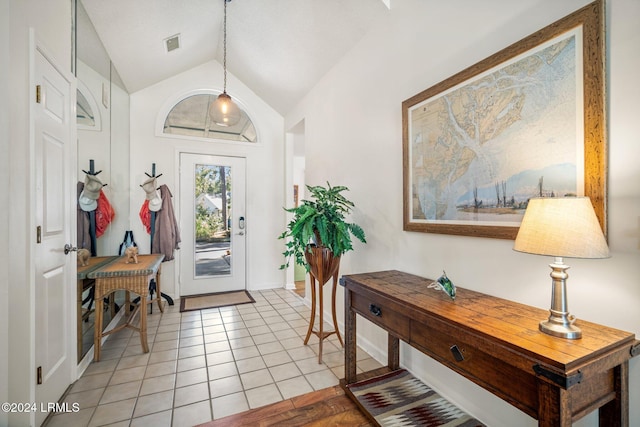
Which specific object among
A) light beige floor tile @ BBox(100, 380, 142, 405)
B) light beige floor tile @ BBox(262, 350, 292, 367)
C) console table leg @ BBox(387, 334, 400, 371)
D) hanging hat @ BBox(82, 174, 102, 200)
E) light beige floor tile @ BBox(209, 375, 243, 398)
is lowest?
light beige floor tile @ BBox(209, 375, 243, 398)

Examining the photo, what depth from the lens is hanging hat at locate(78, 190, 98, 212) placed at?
274 cm

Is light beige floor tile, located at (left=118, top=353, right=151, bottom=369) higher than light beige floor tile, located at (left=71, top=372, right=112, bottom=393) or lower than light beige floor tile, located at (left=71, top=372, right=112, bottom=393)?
lower

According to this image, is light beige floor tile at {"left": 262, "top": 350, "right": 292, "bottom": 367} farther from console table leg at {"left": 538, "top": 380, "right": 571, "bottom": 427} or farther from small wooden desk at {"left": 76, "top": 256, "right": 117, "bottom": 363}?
console table leg at {"left": 538, "top": 380, "right": 571, "bottom": 427}

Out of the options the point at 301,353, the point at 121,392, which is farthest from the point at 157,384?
the point at 301,353

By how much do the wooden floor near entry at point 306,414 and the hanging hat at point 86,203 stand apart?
2354 mm

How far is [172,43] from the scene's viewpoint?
11.0 ft

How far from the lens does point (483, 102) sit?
5.09 ft

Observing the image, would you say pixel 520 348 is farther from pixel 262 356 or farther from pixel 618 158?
pixel 262 356

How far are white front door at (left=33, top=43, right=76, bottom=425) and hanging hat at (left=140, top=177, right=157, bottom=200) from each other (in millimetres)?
1759

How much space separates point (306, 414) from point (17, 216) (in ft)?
6.28

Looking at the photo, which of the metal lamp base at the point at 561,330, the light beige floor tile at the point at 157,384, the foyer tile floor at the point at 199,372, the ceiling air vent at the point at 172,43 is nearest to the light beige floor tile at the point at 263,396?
the foyer tile floor at the point at 199,372

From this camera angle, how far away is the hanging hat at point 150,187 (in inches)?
146

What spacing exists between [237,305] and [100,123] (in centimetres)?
260

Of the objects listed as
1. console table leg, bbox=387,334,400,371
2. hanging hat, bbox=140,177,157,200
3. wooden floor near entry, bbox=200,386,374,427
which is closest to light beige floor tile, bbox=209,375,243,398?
wooden floor near entry, bbox=200,386,374,427
